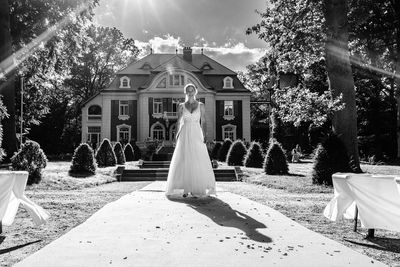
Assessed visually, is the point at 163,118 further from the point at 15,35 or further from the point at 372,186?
the point at 372,186

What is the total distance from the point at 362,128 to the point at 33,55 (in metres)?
26.0

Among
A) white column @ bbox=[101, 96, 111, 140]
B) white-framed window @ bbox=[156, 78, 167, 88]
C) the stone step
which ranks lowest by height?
the stone step

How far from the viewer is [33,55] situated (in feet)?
73.4

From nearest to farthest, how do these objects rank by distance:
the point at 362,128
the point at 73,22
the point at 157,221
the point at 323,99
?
1. the point at 157,221
2. the point at 323,99
3. the point at 73,22
4. the point at 362,128

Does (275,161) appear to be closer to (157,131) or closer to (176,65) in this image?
(157,131)

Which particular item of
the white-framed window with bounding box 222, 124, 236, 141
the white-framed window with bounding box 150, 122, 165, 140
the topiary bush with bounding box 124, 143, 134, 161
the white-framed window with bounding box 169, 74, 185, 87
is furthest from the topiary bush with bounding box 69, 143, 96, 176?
the white-framed window with bounding box 222, 124, 236, 141

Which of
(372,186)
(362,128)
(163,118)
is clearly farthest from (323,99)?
(163,118)

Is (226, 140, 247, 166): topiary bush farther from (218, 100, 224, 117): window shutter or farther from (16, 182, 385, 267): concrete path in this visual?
(218, 100, 224, 117): window shutter

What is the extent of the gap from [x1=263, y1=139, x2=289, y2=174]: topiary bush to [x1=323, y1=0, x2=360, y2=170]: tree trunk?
390cm

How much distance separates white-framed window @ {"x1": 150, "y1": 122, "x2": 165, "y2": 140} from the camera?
4603 centimetres

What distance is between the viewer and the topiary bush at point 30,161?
12508 mm

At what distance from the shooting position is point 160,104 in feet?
151

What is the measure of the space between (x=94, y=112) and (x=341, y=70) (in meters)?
39.0

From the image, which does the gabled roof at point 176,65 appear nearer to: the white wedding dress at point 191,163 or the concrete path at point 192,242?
the white wedding dress at point 191,163
